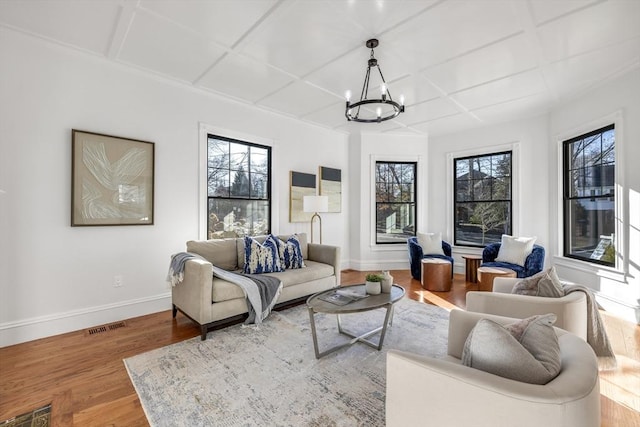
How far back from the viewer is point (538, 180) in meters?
4.86

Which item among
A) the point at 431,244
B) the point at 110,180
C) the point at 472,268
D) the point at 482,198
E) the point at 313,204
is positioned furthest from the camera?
the point at 482,198

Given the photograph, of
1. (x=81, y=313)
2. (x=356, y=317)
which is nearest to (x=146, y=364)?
(x=81, y=313)

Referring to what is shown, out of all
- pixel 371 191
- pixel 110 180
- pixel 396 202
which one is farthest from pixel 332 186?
pixel 110 180

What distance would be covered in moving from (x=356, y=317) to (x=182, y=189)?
8.73ft

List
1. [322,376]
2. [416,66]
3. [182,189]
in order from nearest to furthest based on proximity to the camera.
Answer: [322,376] → [416,66] → [182,189]

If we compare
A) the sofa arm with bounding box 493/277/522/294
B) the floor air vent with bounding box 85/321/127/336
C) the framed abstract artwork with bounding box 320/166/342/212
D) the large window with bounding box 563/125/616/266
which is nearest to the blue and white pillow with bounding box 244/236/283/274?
the floor air vent with bounding box 85/321/127/336

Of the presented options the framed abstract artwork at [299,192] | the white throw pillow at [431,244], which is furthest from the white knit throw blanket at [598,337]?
the framed abstract artwork at [299,192]

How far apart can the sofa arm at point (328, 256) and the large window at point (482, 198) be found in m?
3.01

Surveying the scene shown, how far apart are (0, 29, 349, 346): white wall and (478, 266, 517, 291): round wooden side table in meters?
4.01

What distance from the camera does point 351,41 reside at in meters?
2.72

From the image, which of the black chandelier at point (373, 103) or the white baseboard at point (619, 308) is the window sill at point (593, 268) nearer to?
the white baseboard at point (619, 308)

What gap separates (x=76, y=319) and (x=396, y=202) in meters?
5.31

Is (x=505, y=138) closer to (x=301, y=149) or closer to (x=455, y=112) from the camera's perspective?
(x=455, y=112)

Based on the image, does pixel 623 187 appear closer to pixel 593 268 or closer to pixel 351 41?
pixel 593 268
